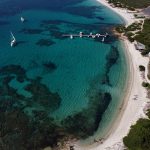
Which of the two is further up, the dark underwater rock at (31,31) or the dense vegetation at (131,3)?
the dense vegetation at (131,3)

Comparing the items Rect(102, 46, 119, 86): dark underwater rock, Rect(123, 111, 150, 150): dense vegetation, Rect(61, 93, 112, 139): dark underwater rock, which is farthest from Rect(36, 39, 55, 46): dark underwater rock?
Rect(123, 111, 150, 150): dense vegetation

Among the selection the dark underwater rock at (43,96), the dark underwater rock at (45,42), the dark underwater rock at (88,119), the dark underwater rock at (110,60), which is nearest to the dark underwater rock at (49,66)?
the dark underwater rock at (43,96)

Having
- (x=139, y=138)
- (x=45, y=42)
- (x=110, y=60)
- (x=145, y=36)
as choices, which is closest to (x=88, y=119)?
(x=139, y=138)

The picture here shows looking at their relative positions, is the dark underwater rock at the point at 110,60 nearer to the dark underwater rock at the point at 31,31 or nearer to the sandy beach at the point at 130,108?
the sandy beach at the point at 130,108

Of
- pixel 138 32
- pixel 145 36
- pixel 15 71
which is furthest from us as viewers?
pixel 138 32

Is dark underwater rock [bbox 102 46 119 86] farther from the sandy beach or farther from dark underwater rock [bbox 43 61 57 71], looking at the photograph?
dark underwater rock [bbox 43 61 57 71]

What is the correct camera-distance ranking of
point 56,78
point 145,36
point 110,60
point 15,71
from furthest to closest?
point 145,36
point 110,60
point 15,71
point 56,78

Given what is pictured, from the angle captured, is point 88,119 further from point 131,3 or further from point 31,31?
point 131,3
